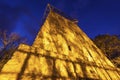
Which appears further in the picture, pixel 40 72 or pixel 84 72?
pixel 84 72

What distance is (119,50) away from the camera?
28.8m

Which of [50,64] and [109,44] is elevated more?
[109,44]

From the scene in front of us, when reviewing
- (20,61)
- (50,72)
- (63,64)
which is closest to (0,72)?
(20,61)

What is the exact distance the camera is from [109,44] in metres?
29.8

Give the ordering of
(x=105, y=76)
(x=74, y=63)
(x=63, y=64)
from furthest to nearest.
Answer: (x=105, y=76)
(x=74, y=63)
(x=63, y=64)

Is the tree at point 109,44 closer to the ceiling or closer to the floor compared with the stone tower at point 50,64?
closer to the ceiling

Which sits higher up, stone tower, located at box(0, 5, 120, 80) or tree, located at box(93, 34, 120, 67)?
tree, located at box(93, 34, 120, 67)

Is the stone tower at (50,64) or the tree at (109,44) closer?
the stone tower at (50,64)

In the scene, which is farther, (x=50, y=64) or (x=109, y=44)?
(x=109, y=44)

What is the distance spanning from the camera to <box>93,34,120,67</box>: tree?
2879 cm

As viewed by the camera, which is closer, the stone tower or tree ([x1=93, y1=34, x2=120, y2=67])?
the stone tower

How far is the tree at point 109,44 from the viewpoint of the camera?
28.8 metres

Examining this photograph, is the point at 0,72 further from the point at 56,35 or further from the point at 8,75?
the point at 56,35

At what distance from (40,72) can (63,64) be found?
215 centimetres
